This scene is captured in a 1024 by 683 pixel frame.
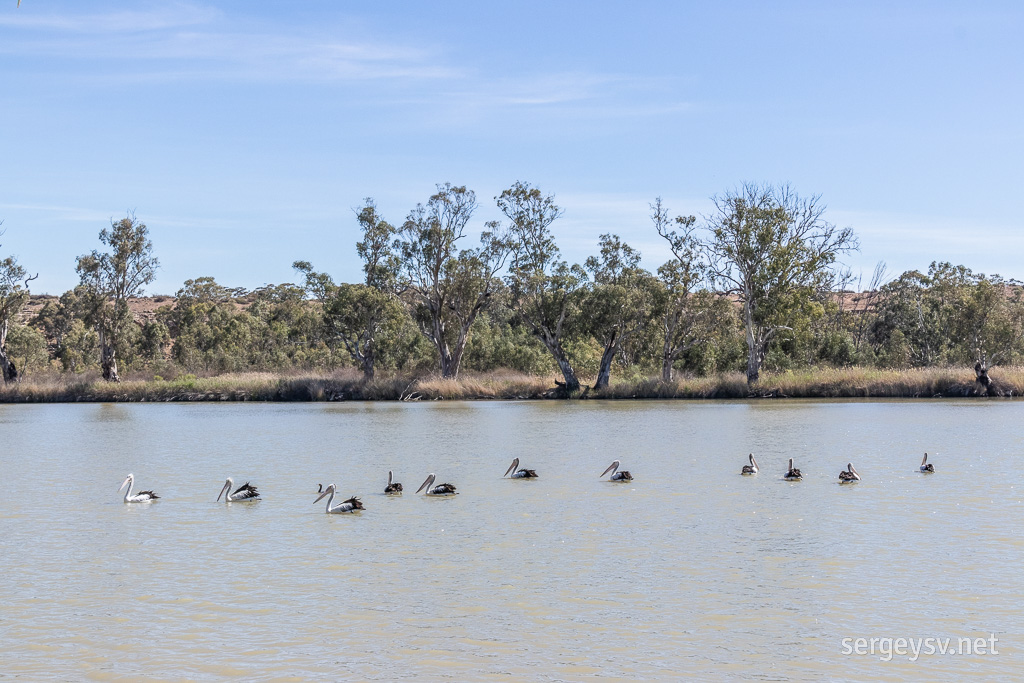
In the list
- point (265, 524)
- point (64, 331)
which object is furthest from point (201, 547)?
point (64, 331)

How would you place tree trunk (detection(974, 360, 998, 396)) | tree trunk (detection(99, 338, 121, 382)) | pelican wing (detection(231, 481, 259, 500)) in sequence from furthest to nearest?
1. tree trunk (detection(99, 338, 121, 382))
2. tree trunk (detection(974, 360, 998, 396))
3. pelican wing (detection(231, 481, 259, 500))

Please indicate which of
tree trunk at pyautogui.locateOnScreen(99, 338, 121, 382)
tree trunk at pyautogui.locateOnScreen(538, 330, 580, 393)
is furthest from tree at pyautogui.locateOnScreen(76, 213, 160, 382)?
tree trunk at pyautogui.locateOnScreen(538, 330, 580, 393)

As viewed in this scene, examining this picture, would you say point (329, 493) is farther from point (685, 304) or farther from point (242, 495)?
point (685, 304)

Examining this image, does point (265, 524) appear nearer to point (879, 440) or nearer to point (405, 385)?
point (879, 440)

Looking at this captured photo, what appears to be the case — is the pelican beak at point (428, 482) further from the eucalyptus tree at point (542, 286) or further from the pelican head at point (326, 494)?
the eucalyptus tree at point (542, 286)

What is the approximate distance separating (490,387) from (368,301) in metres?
9.45

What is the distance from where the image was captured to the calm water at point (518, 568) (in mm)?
8883

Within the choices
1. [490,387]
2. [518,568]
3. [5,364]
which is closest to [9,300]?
[5,364]

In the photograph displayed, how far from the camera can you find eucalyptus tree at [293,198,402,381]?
196 feet

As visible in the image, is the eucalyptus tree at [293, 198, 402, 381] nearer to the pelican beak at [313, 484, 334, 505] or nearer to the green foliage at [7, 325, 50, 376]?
the green foliage at [7, 325, 50, 376]

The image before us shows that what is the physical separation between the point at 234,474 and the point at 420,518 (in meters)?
7.48

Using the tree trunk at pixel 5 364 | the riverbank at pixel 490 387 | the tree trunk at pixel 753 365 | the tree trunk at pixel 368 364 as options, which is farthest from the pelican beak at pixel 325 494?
the tree trunk at pixel 5 364

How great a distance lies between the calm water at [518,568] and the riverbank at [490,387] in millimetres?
24332

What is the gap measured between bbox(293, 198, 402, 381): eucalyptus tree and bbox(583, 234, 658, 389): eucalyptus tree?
40.8 feet
